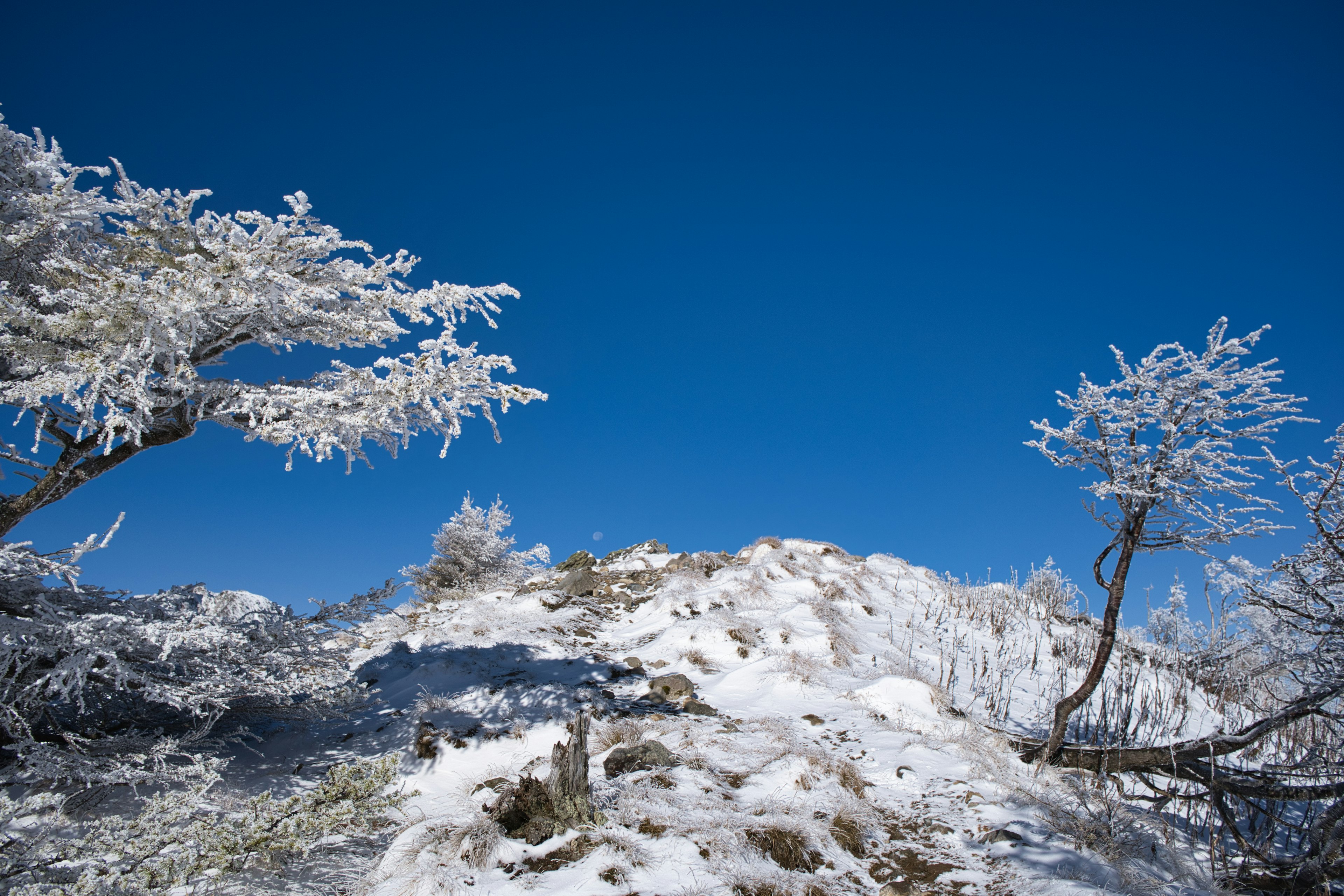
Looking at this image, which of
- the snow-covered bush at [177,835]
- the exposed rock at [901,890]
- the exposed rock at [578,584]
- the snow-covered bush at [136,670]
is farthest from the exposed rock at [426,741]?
the exposed rock at [578,584]

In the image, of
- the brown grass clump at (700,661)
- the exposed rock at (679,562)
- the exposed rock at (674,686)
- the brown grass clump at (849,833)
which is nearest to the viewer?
the brown grass clump at (849,833)

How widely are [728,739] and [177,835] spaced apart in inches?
178

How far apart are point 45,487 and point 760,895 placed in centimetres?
634

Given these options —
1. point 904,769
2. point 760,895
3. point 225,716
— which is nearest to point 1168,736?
point 904,769

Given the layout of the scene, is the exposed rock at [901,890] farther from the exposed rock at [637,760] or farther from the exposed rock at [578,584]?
the exposed rock at [578,584]

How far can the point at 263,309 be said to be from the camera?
5418mm

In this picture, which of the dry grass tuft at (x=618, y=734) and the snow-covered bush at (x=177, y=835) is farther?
the dry grass tuft at (x=618, y=734)

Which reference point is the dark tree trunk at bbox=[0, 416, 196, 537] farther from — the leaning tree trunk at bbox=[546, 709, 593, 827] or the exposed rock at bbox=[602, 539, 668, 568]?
the exposed rock at bbox=[602, 539, 668, 568]

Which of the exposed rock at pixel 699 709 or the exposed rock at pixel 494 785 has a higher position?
the exposed rock at pixel 699 709

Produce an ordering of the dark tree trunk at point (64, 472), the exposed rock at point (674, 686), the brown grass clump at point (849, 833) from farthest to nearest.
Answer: the exposed rock at point (674, 686)
the dark tree trunk at point (64, 472)
the brown grass clump at point (849, 833)

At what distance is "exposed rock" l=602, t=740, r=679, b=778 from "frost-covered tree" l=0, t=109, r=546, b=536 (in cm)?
324

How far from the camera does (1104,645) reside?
6.22m

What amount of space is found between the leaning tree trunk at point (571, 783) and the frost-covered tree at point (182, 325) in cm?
289

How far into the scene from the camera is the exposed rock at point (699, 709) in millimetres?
7742
